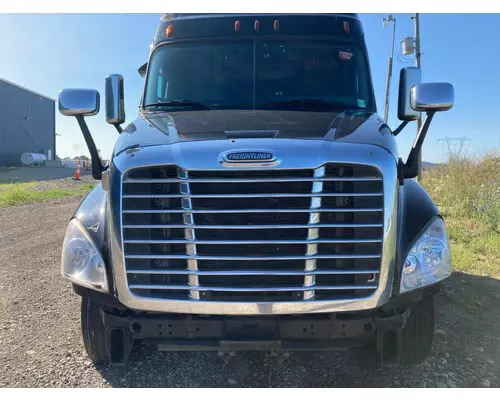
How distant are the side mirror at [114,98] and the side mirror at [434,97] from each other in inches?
103

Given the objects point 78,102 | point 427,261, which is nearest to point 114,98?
point 78,102

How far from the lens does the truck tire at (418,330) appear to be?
280 centimetres

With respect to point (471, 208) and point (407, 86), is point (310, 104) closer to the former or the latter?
point (407, 86)

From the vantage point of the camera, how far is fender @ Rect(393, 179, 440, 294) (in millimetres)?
2497

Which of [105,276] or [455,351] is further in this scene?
[455,351]

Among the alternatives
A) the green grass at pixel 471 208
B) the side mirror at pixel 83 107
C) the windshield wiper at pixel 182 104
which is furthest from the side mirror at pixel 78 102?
the green grass at pixel 471 208

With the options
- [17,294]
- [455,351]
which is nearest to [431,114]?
[455,351]

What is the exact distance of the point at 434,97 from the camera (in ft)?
9.89

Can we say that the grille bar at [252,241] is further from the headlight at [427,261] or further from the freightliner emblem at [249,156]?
the freightliner emblem at [249,156]

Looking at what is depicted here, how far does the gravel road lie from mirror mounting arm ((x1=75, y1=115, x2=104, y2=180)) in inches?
56.4

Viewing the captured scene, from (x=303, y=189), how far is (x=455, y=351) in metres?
2.11

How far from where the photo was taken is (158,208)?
8.17 feet

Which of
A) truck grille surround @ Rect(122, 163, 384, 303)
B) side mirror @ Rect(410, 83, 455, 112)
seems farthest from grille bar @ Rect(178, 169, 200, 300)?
side mirror @ Rect(410, 83, 455, 112)

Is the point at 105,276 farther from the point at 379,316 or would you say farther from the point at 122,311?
the point at 379,316
